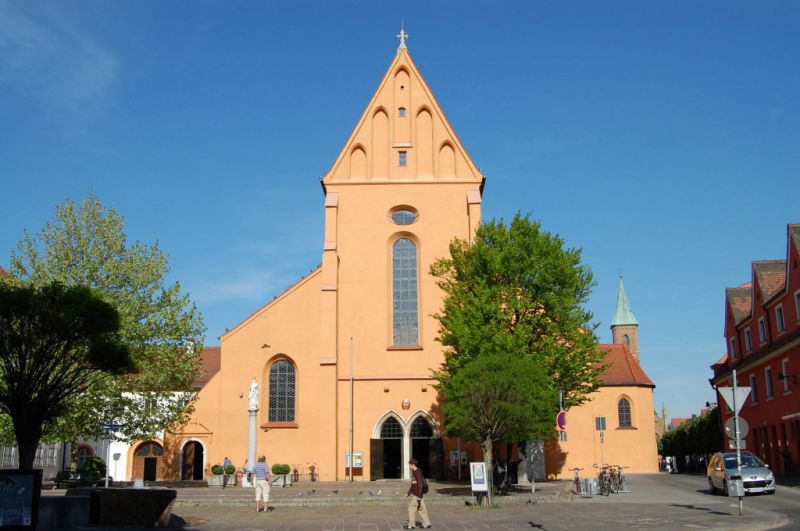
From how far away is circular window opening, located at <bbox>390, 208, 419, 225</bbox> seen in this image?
39719 millimetres

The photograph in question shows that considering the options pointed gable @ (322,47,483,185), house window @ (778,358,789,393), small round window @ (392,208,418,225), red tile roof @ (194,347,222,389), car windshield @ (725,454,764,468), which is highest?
pointed gable @ (322,47,483,185)

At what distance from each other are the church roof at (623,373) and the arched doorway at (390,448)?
15555 mm

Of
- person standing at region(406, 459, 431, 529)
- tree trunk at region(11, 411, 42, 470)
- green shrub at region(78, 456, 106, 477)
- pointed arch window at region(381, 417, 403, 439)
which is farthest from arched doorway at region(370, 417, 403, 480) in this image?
tree trunk at region(11, 411, 42, 470)

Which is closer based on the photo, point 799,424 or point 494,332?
point 494,332

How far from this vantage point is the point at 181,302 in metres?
31.8

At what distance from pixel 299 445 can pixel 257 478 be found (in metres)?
14.6

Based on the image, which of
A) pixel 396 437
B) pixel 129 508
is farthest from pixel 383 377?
pixel 129 508

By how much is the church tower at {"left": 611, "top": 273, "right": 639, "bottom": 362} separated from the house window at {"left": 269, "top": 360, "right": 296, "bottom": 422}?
78.5 m

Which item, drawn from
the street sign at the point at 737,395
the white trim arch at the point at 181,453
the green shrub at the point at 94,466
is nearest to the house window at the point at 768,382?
the street sign at the point at 737,395

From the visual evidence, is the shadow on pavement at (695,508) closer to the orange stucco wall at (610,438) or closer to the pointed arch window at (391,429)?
the pointed arch window at (391,429)

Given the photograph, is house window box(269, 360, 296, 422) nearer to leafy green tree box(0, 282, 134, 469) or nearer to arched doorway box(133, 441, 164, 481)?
arched doorway box(133, 441, 164, 481)

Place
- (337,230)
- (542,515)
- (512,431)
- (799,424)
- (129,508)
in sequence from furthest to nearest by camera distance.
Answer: (337,230) < (799,424) < (512,431) < (542,515) < (129,508)

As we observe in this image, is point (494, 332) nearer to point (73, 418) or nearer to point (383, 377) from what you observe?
point (383, 377)

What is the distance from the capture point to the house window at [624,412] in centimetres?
4684
